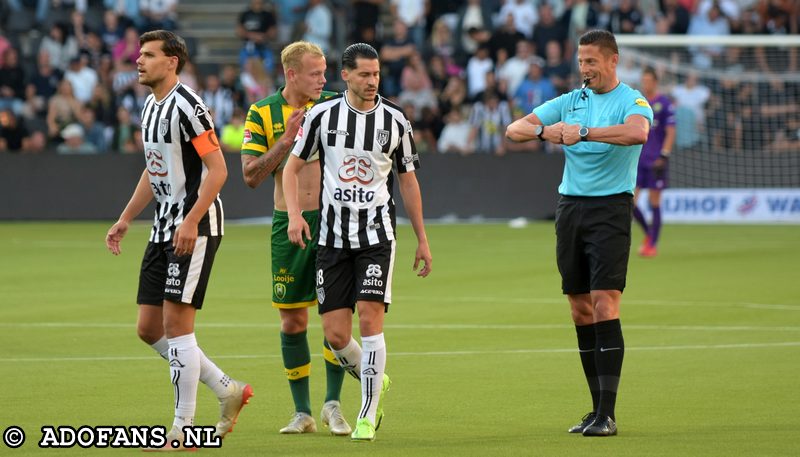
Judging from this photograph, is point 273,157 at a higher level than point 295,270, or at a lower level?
higher

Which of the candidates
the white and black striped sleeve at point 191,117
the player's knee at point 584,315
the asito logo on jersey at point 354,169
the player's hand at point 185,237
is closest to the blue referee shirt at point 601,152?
the player's knee at point 584,315

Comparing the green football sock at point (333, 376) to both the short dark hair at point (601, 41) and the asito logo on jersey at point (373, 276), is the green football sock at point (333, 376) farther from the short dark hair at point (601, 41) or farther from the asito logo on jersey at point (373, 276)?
the short dark hair at point (601, 41)

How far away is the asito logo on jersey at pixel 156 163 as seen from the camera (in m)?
7.62

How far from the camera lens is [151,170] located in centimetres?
769

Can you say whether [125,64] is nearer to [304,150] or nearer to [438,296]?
[438,296]

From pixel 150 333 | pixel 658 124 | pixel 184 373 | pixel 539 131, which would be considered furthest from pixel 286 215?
pixel 658 124

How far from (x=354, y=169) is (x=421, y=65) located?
21.3m

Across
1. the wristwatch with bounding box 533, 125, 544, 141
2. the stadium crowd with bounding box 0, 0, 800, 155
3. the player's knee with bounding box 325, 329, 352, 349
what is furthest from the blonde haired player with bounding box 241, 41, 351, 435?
the stadium crowd with bounding box 0, 0, 800, 155

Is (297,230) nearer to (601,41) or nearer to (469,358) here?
(601,41)

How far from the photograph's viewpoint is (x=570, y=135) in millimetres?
7922

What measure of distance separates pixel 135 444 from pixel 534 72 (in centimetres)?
2101

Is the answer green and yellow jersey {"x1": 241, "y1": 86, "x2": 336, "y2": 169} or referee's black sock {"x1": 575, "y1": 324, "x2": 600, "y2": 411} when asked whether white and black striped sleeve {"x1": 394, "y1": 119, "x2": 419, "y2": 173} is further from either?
referee's black sock {"x1": 575, "y1": 324, "x2": 600, "y2": 411}

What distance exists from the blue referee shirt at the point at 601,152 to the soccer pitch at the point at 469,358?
4.39 feet

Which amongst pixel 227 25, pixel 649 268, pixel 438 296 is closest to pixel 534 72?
pixel 227 25
